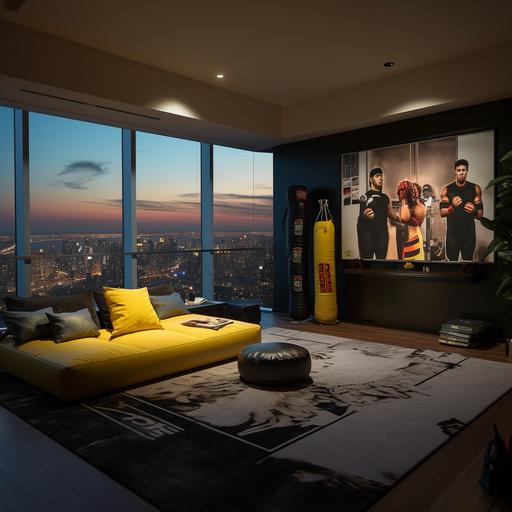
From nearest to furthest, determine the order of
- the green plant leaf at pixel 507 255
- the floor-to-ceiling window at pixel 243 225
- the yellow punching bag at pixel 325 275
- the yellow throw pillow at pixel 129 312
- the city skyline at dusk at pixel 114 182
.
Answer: the yellow throw pillow at pixel 129 312
the green plant leaf at pixel 507 255
the city skyline at dusk at pixel 114 182
the yellow punching bag at pixel 325 275
the floor-to-ceiling window at pixel 243 225

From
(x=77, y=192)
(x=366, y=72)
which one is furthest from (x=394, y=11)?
(x=77, y=192)

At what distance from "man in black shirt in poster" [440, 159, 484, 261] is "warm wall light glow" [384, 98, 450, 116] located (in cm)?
76

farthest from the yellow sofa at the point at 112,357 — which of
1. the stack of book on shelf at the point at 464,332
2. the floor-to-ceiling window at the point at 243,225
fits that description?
the floor-to-ceiling window at the point at 243,225

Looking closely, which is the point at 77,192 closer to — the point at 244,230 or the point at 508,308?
the point at 244,230

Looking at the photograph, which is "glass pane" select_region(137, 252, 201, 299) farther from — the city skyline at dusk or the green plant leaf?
the green plant leaf

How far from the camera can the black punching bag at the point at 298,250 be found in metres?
7.06

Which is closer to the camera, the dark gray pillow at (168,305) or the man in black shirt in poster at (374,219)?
the dark gray pillow at (168,305)

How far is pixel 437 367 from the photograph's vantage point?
4438mm

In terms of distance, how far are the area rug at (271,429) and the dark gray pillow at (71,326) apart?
0.50 m

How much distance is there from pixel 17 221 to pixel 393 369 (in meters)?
4.51

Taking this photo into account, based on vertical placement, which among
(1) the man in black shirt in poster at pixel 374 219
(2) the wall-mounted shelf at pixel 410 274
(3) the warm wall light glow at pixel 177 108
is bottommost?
(2) the wall-mounted shelf at pixel 410 274

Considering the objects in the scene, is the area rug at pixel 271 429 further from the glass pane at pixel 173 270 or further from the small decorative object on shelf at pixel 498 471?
the glass pane at pixel 173 270

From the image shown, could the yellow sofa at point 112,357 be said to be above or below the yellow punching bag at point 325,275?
below

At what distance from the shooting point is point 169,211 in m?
7.25
